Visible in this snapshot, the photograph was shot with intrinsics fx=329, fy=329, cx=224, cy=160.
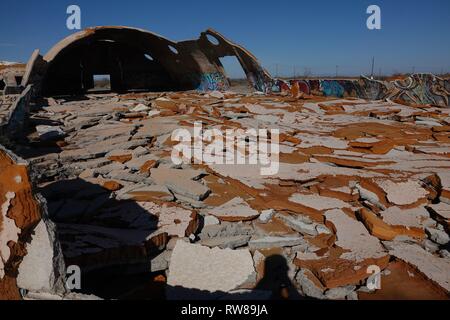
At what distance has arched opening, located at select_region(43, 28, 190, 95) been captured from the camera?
774 inches

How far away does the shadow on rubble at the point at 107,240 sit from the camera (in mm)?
3086

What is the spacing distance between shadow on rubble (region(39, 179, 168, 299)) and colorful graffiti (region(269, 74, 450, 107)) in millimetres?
15462

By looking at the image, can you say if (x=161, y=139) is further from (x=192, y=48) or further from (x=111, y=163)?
(x=192, y=48)

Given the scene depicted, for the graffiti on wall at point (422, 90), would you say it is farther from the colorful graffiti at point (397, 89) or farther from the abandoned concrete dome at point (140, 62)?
the abandoned concrete dome at point (140, 62)

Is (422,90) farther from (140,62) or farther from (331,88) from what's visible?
(140,62)

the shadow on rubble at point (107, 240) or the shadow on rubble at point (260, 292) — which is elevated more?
the shadow on rubble at point (107, 240)

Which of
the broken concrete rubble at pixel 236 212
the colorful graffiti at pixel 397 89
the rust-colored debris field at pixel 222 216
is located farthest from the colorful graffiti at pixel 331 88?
the broken concrete rubble at pixel 236 212

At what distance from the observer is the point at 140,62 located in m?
23.2

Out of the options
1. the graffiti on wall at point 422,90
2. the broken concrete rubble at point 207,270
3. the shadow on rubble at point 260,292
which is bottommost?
the shadow on rubble at point 260,292

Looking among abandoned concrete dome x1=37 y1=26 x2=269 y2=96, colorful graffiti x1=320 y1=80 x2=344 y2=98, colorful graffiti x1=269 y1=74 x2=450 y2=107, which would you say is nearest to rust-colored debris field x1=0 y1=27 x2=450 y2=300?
colorful graffiti x1=269 y1=74 x2=450 y2=107

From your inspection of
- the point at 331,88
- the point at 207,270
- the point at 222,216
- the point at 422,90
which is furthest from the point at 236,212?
the point at 422,90

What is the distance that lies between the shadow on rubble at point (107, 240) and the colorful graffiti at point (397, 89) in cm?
1546

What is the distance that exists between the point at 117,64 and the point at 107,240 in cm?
2174
